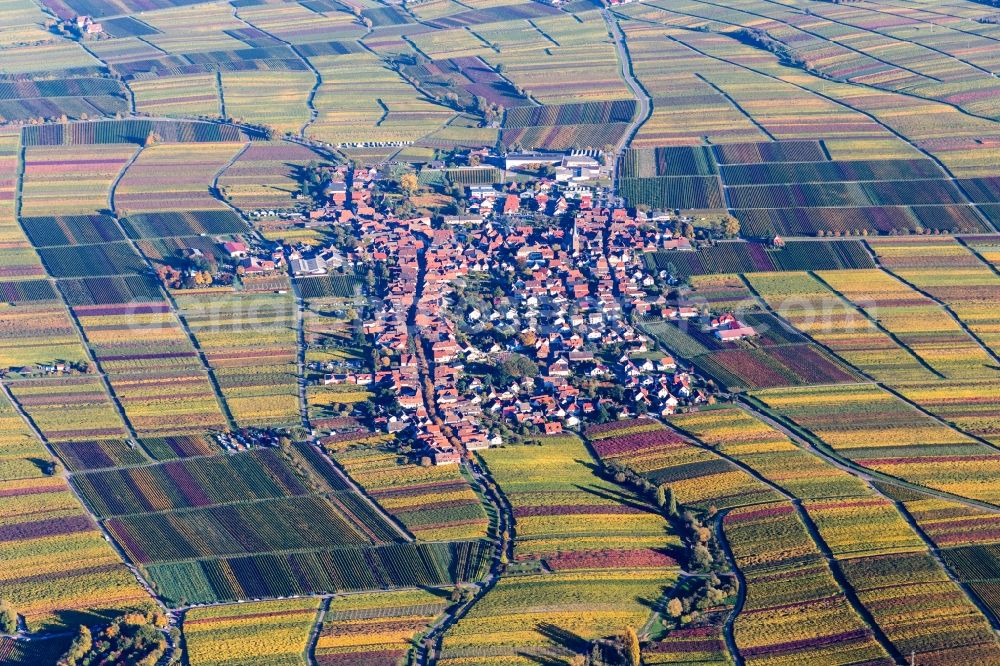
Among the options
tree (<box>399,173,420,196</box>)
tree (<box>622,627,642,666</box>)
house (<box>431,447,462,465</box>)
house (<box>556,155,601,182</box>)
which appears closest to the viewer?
tree (<box>622,627,642,666</box>)

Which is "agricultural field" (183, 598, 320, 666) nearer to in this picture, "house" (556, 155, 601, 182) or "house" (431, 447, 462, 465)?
"house" (431, 447, 462, 465)

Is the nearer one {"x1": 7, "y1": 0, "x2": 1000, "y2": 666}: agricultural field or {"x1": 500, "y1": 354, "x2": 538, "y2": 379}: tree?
{"x1": 7, "y1": 0, "x2": 1000, "y2": 666}: agricultural field

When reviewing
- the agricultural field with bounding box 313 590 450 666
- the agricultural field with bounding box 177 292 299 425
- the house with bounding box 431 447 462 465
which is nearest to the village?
the house with bounding box 431 447 462 465

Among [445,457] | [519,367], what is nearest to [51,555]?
[445,457]

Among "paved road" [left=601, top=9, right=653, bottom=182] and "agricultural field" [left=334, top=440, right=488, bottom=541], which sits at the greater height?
"paved road" [left=601, top=9, right=653, bottom=182]

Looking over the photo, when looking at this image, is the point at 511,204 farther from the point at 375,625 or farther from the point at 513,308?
the point at 375,625

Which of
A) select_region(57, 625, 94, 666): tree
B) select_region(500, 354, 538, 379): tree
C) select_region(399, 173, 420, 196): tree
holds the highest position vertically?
select_region(500, 354, 538, 379): tree

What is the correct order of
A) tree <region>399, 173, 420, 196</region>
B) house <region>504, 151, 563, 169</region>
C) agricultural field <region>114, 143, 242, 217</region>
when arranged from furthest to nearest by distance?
house <region>504, 151, 563, 169</region>, tree <region>399, 173, 420, 196</region>, agricultural field <region>114, 143, 242, 217</region>

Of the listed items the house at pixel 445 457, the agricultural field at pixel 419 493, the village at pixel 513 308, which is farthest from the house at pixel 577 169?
the agricultural field at pixel 419 493
